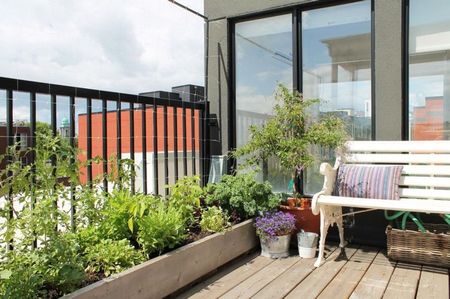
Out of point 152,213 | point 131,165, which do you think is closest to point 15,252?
point 152,213

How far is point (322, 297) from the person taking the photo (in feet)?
6.96

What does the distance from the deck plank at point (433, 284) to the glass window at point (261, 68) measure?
138 cm

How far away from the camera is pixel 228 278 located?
2443mm

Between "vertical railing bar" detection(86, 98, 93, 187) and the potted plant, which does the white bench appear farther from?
"vertical railing bar" detection(86, 98, 93, 187)

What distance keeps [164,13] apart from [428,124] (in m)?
2.54

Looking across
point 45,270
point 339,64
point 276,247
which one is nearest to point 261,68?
Answer: point 339,64

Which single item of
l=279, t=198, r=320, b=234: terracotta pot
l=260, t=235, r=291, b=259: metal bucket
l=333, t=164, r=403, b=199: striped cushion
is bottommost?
l=260, t=235, r=291, b=259: metal bucket

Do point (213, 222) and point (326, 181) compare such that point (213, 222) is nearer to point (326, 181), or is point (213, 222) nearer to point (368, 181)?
point (326, 181)

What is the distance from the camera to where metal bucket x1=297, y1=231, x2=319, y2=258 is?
2818 mm

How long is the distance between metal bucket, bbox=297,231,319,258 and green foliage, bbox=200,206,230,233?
1.91 ft

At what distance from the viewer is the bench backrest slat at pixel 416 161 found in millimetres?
2645

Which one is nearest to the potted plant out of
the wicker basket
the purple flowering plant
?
the purple flowering plant

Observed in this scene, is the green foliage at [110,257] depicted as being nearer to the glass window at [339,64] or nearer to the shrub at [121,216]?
the shrub at [121,216]

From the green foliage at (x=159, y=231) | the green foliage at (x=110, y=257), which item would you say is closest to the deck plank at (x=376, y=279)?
the green foliage at (x=159, y=231)
